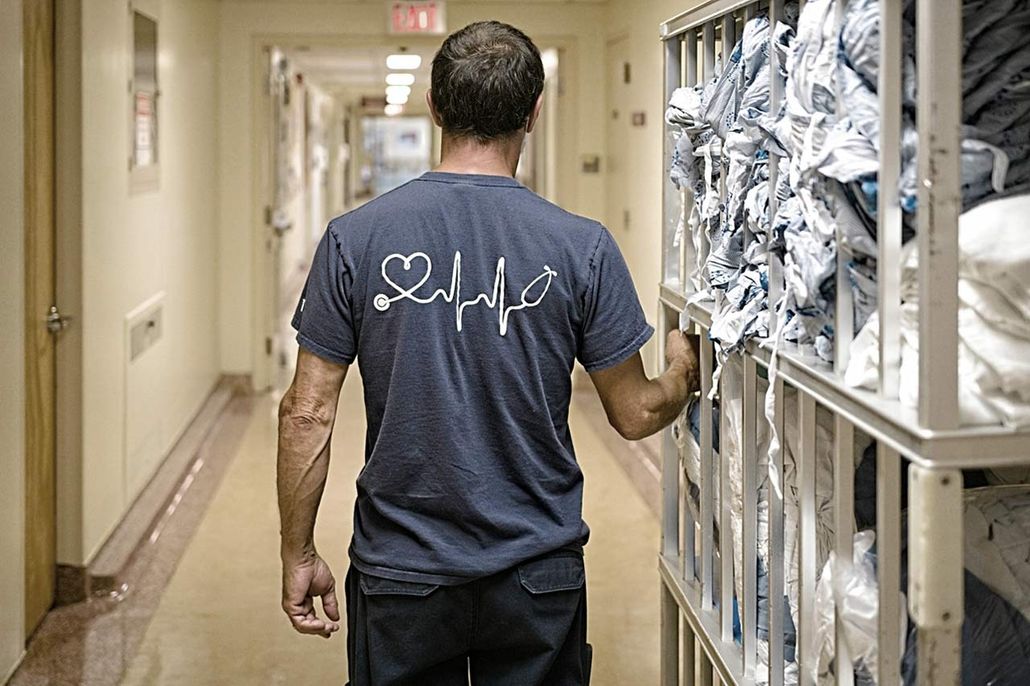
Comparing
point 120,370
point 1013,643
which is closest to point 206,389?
point 120,370

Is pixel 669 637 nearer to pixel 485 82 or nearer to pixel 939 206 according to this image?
pixel 485 82

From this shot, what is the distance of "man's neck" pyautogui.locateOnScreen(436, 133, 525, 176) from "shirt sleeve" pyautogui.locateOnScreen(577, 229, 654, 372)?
0.19 m

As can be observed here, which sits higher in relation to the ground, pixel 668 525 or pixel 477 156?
pixel 477 156

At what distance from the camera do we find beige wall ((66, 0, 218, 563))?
4.19m

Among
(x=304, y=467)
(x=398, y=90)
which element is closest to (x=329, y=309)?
(x=304, y=467)

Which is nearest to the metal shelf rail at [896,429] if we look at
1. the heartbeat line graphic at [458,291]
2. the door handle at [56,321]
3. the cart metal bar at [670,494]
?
the heartbeat line graphic at [458,291]

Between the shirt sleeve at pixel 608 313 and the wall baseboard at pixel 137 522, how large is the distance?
2602 mm

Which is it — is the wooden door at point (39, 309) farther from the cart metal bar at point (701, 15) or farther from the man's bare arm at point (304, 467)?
the cart metal bar at point (701, 15)

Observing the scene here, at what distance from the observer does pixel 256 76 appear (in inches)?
305

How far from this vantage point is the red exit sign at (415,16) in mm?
7551

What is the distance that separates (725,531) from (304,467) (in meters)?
0.70

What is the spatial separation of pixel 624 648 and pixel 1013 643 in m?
2.17

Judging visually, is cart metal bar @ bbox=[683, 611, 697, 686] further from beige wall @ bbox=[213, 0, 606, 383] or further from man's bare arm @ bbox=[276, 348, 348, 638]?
Answer: beige wall @ bbox=[213, 0, 606, 383]

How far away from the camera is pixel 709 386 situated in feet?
Answer: 7.69
